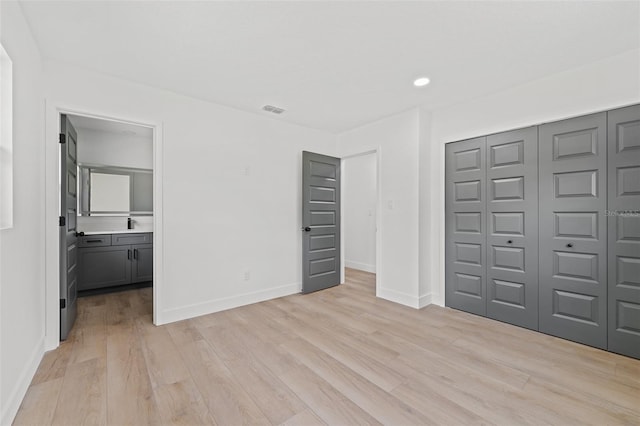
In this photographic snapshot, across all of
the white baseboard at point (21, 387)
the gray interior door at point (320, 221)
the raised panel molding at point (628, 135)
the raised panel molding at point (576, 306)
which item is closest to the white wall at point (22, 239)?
the white baseboard at point (21, 387)

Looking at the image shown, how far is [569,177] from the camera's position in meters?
2.67

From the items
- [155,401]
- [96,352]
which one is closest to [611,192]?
[155,401]

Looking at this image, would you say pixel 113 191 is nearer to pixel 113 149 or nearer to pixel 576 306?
pixel 113 149

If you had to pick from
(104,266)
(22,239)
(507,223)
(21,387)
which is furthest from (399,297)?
(104,266)

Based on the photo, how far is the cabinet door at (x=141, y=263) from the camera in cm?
433

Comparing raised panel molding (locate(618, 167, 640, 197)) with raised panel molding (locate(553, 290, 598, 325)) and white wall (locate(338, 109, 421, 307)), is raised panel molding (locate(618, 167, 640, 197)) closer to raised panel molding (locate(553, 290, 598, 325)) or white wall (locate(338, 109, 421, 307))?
raised panel molding (locate(553, 290, 598, 325))

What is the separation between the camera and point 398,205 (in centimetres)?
379

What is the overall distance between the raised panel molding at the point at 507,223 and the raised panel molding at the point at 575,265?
15.2 inches

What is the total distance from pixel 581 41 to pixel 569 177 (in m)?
1.15

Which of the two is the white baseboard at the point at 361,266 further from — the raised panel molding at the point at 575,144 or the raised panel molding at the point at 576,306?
the raised panel molding at the point at 575,144

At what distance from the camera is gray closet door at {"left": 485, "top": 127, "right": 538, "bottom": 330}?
2887 mm

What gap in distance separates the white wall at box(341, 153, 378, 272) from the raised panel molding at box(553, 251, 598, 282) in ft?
10.7

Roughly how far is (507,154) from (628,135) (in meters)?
0.89

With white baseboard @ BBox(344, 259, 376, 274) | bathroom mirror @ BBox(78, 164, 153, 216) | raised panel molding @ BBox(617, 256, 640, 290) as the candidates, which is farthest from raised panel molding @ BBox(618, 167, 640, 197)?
bathroom mirror @ BBox(78, 164, 153, 216)
